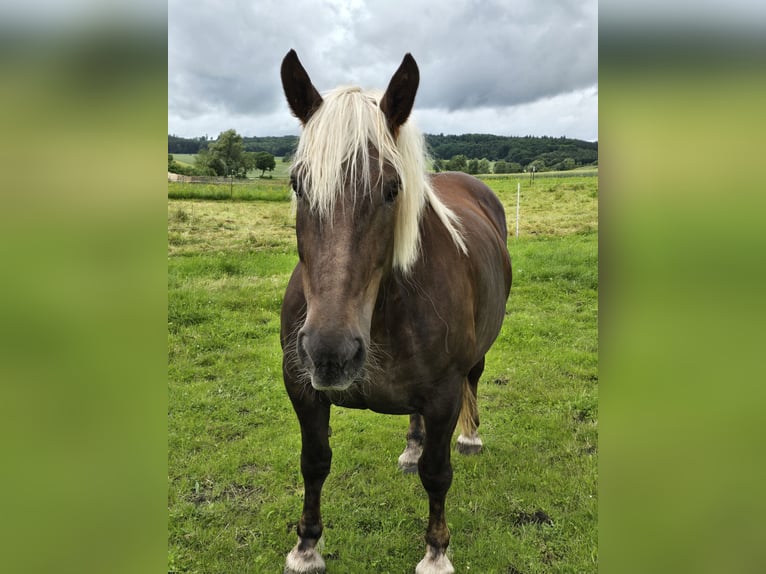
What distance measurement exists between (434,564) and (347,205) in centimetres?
235

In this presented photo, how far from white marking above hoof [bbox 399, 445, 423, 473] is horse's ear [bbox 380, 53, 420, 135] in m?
2.82

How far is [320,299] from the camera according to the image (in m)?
1.80

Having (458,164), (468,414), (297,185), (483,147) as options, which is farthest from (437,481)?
(483,147)

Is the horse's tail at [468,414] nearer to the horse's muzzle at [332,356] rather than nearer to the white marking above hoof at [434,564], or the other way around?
the white marking above hoof at [434,564]

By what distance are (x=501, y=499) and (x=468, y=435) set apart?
0.71m

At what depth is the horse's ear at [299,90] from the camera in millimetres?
2104

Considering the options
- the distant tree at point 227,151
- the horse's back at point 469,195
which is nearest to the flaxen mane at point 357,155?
the horse's back at point 469,195

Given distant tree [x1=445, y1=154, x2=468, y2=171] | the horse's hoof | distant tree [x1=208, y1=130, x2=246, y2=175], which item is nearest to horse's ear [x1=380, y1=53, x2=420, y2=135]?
the horse's hoof

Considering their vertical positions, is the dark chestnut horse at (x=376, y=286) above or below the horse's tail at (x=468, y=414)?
above

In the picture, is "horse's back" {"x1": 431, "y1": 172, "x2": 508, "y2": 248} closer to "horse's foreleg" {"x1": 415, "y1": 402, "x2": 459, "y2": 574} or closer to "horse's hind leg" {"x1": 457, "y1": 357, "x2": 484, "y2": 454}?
"horse's hind leg" {"x1": 457, "y1": 357, "x2": 484, "y2": 454}
